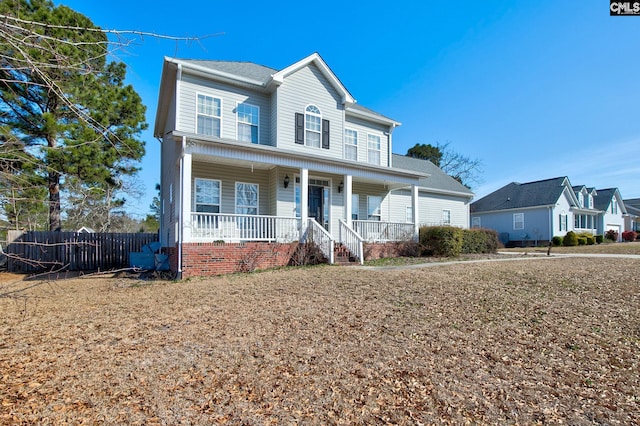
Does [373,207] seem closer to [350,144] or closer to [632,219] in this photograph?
[350,144]

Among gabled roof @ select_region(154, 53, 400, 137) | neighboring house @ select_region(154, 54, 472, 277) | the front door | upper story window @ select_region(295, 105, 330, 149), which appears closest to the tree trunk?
neighboring house @ select_region(154, 54, 472, 277)

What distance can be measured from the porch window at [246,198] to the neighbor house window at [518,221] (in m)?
26.2

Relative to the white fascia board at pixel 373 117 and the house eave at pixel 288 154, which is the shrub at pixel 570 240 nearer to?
the house eave at pixel 288 154

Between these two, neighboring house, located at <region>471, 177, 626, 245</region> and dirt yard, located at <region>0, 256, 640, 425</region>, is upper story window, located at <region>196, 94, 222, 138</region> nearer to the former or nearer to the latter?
dirt yard, located at <region>0, 256, 640, 425</region>

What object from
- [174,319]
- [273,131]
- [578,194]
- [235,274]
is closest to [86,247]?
[235,274]

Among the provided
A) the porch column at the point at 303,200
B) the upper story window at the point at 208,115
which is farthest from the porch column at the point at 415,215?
the upper story window at the point at 208,115

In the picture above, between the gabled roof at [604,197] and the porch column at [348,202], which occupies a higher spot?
the gabled roof at [604,197]

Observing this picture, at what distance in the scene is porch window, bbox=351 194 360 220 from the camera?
625 inches

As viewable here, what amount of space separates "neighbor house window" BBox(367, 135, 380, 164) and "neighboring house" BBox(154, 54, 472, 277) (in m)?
0.05

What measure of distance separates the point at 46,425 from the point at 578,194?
134ft

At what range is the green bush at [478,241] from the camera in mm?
16250

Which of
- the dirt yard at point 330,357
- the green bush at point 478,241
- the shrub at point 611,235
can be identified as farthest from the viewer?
the shrub at point 611,235

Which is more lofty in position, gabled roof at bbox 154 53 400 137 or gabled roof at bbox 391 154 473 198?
gabled roof at bbox 154 53 400 137

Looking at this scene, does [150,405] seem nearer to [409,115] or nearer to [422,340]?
[422,340]
